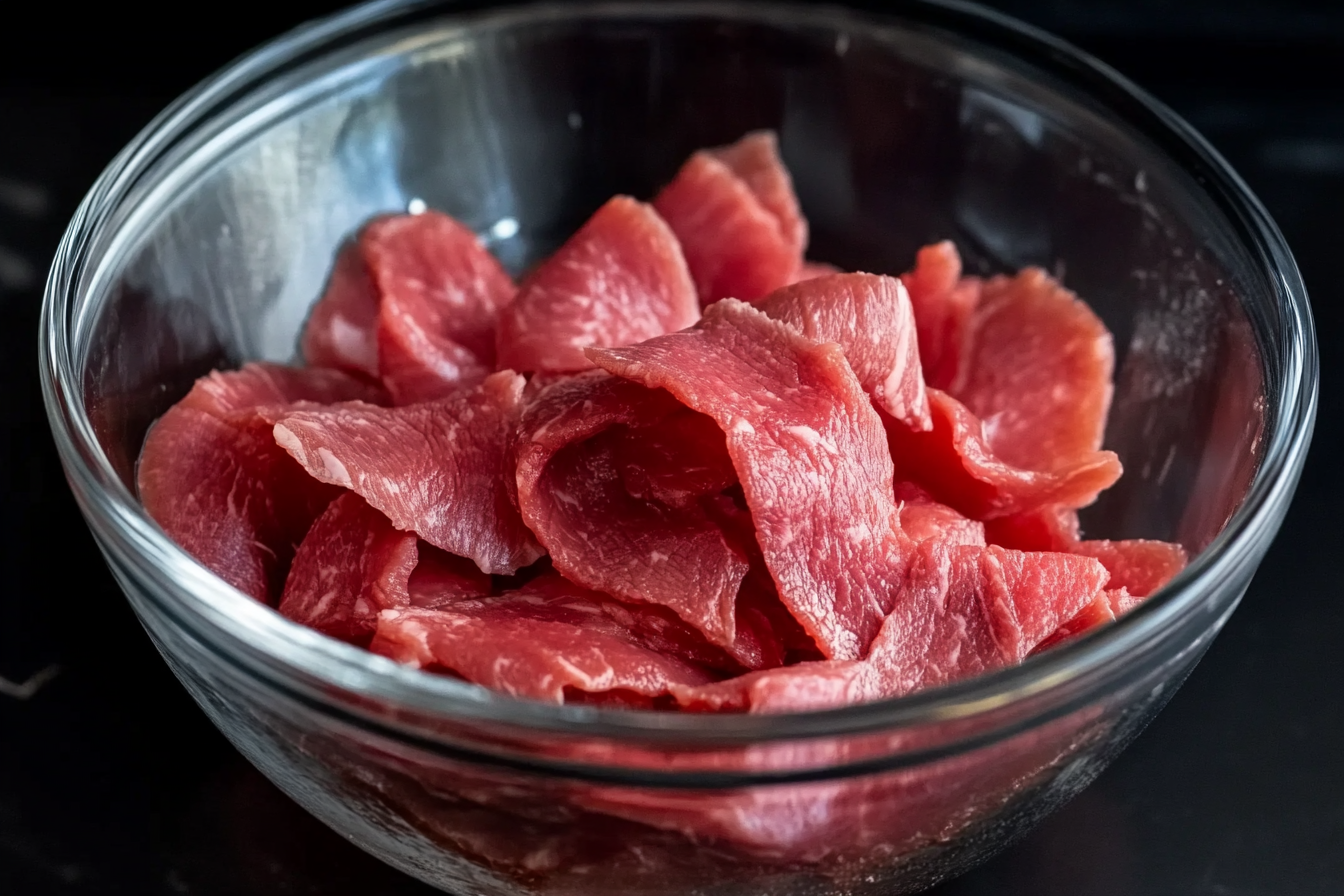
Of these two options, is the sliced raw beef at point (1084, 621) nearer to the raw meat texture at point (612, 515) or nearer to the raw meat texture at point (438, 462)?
the raw meat texture at point (612, 515)

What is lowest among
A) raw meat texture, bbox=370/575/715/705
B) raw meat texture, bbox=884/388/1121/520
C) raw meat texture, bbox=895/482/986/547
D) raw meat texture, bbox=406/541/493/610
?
raw meat texture, bbox=406/541/493/610

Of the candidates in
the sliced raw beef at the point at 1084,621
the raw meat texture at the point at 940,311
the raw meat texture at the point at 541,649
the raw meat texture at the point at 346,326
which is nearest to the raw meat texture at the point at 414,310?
the raw meat texture at the point at 346,326

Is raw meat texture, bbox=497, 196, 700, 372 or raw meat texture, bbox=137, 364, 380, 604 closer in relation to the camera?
raw meat texture, bbox=137, 364, 380, 604

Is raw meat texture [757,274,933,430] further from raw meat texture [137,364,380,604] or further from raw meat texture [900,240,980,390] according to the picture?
raw meat texture [137,364,380,604]

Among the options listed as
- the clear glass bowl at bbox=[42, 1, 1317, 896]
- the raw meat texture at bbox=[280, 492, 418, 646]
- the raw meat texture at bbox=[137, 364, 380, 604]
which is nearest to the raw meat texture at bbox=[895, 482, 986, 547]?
the clear glass bowl at bbox=[42, 1, 1317, 896]

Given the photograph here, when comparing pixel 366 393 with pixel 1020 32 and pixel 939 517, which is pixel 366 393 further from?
pixel 1020 32

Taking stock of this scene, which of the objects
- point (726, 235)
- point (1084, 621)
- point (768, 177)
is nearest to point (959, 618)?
point (1084, 621)

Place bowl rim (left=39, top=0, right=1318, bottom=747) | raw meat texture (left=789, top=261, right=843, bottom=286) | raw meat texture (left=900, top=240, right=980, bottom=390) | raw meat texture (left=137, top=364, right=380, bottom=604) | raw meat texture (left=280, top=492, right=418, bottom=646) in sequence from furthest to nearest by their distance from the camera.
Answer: raw meat texture (left=789, top=261, right=843, bottom=286), raw meat texture (left=900, top=240, right=980, bottom=390), raw meat texture (left=137, top=364, right=380, bottom=604), raw meat texture (left=280, top=492, right=418, bottom=646), bowl rim (left=39, top=0, right=1318, bottom=747)
